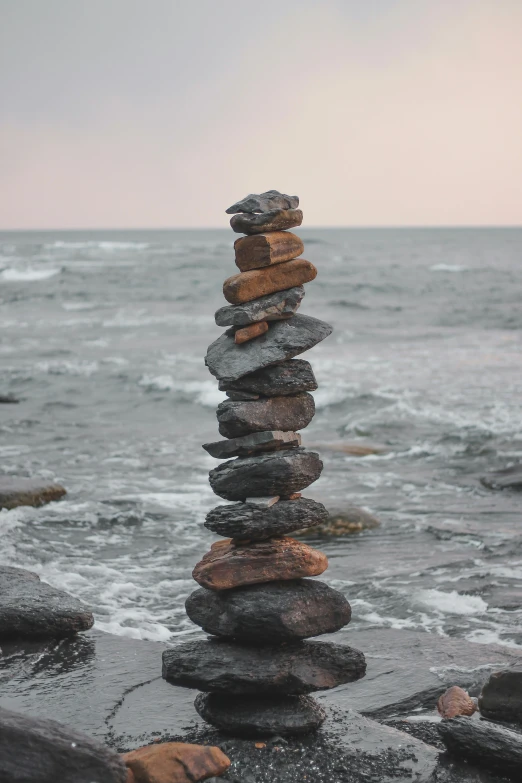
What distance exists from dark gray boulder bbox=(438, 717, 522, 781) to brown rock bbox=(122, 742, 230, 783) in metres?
1.75

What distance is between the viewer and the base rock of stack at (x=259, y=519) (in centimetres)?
789

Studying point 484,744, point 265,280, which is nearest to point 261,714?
point 484,744

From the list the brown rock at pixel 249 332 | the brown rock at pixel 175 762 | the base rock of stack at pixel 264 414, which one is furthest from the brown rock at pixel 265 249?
the brown rock at pixel 175 762

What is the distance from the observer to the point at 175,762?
264 inches

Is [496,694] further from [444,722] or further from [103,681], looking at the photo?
[103,681]

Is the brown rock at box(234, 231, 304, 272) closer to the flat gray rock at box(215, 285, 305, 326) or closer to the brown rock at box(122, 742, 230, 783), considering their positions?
the flat gray rock at box(215, 285, 305, 326)

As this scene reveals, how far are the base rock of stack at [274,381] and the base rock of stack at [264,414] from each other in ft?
0.33

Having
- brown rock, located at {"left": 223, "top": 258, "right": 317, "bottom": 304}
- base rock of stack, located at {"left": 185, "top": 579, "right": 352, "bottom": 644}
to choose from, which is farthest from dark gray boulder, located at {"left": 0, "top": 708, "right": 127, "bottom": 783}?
brown rock, located at {"left": 223, "top": 258, "right": 317, "bottom": 304}

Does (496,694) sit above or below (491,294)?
below

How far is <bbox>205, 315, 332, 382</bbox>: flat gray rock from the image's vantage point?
26.2 ft

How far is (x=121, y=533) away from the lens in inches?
580

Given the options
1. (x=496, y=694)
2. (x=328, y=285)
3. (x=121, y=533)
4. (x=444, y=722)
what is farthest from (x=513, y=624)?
(x=328, y=285)

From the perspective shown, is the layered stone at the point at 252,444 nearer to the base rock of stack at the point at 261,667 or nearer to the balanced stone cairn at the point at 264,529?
the balanced stone cairn at the point at 264,529

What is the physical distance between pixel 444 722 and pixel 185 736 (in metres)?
2.08
